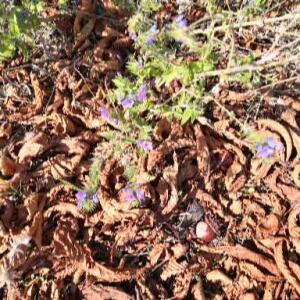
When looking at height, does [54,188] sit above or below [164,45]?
below

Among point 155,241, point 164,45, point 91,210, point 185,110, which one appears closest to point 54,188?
point 91,210

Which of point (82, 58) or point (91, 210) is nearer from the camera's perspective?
point (91, 210)

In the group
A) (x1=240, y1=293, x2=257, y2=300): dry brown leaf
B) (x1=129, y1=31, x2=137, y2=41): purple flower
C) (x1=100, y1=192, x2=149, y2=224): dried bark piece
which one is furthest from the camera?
(x1=129, y1=31, x2=137, y2=41): purple flower

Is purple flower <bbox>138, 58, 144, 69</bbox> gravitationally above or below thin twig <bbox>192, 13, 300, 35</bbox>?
below

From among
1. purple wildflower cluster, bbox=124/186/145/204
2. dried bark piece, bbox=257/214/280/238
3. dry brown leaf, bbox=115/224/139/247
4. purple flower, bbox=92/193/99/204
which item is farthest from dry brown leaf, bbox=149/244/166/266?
dried bark piece, bbox=257/214/280/238

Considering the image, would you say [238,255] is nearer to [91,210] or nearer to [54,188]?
[91,210]

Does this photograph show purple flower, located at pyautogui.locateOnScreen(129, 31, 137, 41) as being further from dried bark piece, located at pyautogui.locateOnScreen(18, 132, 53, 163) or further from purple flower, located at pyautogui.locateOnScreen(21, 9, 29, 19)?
dried bark piece, located at pyautogui.locateOnScreen(18, 132, 53, 163)
